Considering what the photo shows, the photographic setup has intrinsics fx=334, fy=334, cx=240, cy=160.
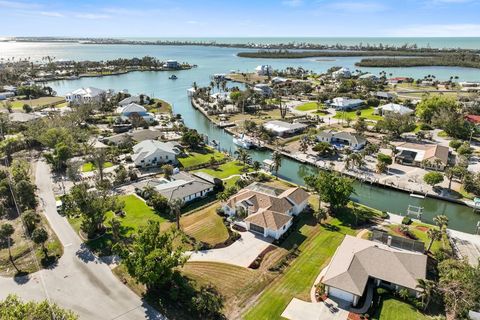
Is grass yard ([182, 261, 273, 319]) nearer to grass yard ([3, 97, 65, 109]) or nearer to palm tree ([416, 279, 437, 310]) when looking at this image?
palm tree ([416, 279, 437, 310])

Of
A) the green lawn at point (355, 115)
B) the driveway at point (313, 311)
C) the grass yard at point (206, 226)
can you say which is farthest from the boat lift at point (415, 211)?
the green lawn at point (355, 115)

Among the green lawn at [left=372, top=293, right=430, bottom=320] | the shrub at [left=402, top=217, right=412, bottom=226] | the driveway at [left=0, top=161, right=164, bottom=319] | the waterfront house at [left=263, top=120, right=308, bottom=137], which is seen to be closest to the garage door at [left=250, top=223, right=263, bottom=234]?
the green lawn at [left=372, top=293, right=430, bottom=320]

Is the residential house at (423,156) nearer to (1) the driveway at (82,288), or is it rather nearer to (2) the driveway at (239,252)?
(2) the driveway at (239,252)

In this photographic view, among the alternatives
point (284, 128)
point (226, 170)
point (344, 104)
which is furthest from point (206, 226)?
point (344, 104)

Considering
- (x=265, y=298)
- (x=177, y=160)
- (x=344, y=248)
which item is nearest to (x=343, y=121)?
(x=177, y=160)

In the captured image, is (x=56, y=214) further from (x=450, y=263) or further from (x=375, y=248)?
(x=450, y=263)

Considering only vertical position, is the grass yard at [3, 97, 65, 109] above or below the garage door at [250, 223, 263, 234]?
above
